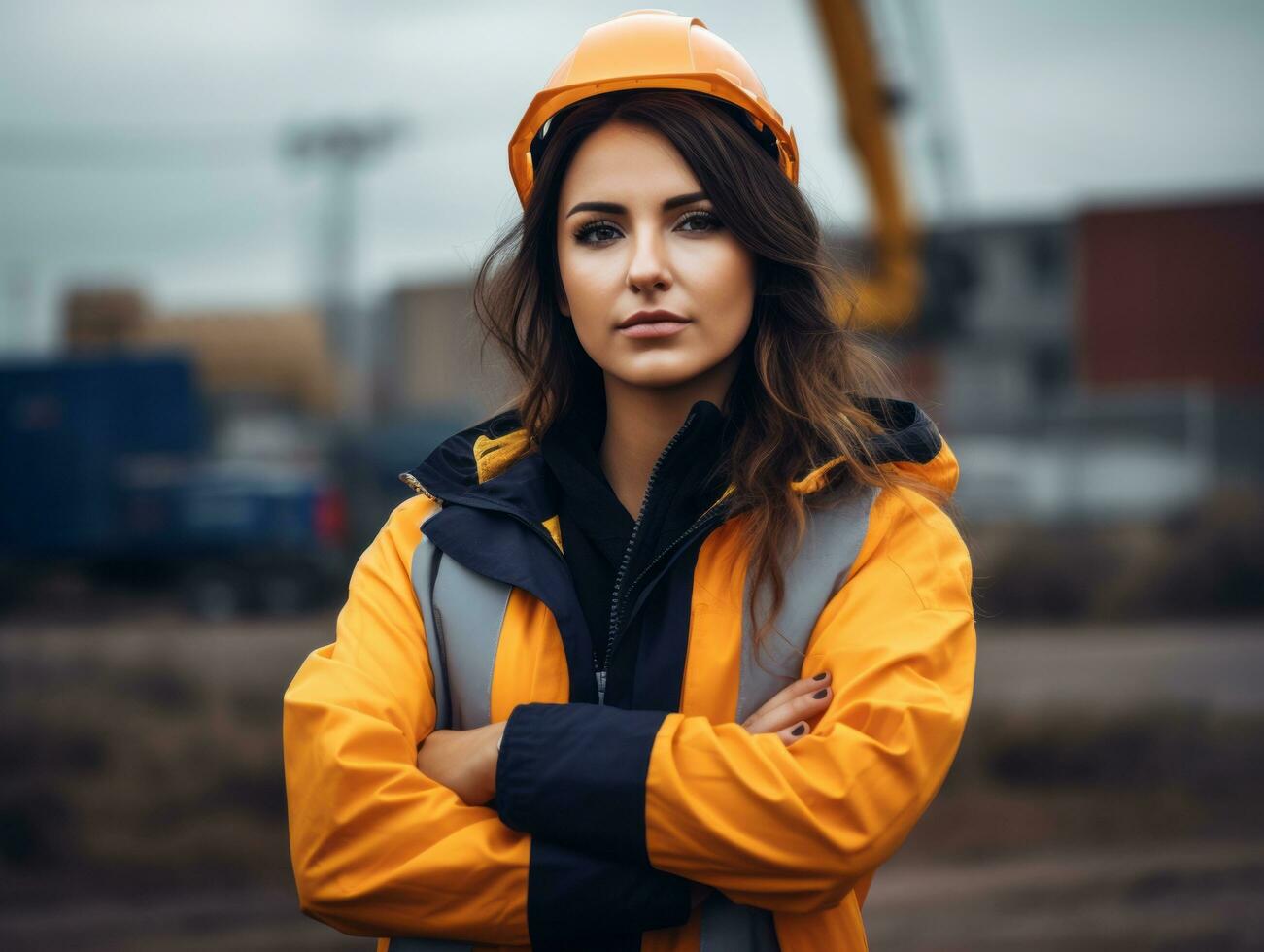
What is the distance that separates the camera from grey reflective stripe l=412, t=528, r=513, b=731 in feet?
5.92

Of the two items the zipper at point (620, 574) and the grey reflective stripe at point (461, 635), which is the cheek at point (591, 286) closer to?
the zipper at point (620, 574)

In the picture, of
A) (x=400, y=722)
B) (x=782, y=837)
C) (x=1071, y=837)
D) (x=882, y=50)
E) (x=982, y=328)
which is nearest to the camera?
(x=782, y=837)

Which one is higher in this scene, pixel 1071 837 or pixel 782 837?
pixel 782 837

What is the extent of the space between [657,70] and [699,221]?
209mm

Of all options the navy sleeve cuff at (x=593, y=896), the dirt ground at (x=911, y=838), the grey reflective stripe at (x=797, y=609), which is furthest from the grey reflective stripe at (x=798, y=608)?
the dirt ground at (x=911, y=838)

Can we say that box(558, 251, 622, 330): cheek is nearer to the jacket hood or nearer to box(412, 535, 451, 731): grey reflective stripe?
the jacket hood

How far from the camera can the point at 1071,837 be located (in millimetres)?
6301

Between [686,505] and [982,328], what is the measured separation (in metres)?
32.4

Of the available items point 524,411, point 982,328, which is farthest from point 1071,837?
point 982,328

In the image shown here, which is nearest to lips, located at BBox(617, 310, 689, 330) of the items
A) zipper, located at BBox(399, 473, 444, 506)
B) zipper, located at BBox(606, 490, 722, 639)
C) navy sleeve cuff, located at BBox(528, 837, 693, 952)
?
zipper, located at BBox(606, 490, 722, 639)

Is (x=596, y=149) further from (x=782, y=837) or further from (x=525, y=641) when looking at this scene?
(x=782, y=837)

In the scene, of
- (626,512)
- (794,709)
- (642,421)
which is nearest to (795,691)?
(794,709)

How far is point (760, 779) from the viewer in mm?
1604

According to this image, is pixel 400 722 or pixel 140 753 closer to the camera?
pixel 400 722
